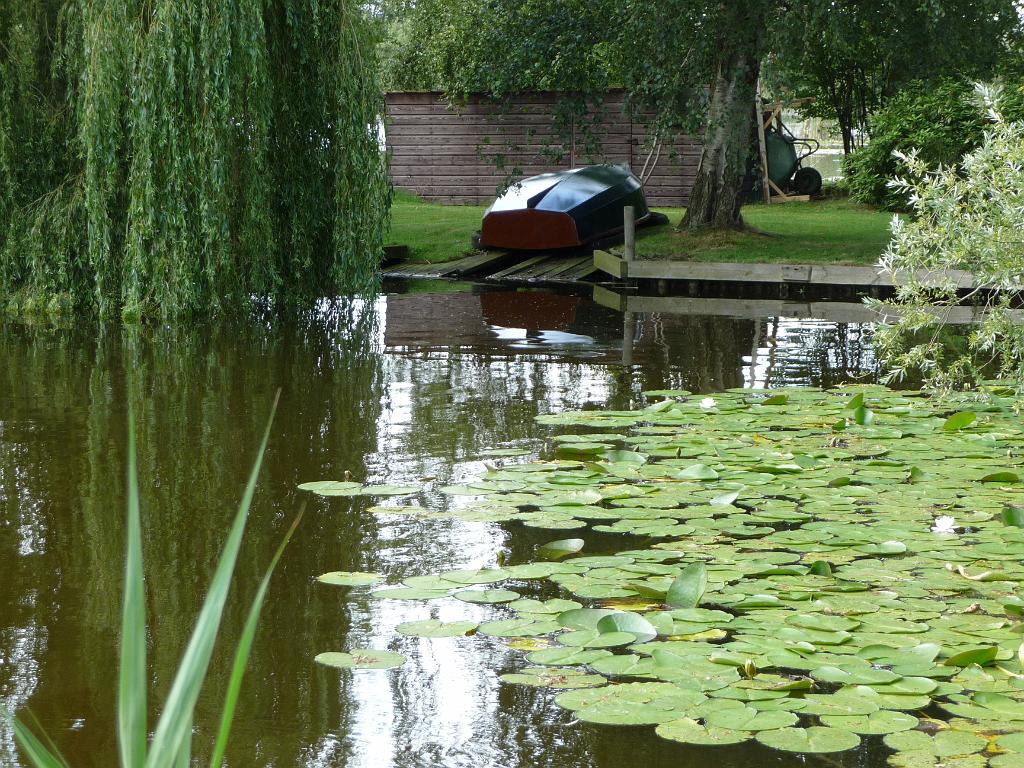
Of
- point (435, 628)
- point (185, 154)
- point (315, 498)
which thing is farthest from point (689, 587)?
point (185, 154)

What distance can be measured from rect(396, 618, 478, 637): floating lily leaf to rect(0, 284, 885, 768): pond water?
0.04 metres

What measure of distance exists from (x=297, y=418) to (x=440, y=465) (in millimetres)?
1540

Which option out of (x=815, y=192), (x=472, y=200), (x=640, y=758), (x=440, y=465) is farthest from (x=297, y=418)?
(x=815, y=192)

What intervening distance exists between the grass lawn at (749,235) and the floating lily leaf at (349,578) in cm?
1077

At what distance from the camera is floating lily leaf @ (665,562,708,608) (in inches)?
144

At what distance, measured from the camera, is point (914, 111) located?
20.8 meters

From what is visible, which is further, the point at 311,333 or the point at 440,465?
the point at 311,333

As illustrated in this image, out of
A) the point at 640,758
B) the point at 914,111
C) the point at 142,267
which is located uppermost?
the point at 914,111

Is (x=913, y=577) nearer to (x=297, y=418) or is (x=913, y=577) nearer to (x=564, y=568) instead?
(x=564, y=568)

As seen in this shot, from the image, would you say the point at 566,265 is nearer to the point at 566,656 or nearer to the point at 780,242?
the point at 780,242

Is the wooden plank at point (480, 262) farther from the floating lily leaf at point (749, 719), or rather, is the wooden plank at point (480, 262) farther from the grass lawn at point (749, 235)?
the floating lily leaf at point (749, 719)

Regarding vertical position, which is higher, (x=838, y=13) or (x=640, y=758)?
(x=838, y=13)

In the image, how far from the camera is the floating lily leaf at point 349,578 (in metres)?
3.98

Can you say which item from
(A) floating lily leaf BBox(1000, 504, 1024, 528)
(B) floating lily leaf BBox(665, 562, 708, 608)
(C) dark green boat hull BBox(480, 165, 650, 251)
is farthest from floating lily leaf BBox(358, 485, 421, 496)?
(C) dark green boat hull BBox(480, 165, 650, 251)
